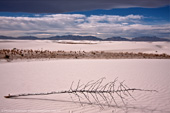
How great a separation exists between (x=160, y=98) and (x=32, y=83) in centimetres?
531

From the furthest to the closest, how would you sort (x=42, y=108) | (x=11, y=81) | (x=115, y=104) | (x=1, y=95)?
(x=11, y=81) < (x=1, y=95) < (x=115, y=104) < (x=42, y=108)

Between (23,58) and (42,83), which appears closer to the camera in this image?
(42,83)

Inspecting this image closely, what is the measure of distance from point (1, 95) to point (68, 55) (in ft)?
44.2

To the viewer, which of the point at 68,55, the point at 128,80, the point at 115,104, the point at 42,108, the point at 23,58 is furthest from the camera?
the point at 68,55

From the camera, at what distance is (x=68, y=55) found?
62.2ft

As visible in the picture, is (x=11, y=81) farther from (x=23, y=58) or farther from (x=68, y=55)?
(x=68, y=55)

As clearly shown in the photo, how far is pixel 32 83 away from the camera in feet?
24.5

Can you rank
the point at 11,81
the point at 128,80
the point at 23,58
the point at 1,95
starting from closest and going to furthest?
1. the point at 1,95
2. the point at 11,81
3. the point at 128,80
4. the point at 23,58

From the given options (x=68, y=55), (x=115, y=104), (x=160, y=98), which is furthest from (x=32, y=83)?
(x=68, y=55)

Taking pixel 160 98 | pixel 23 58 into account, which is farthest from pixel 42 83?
pixel 23 58

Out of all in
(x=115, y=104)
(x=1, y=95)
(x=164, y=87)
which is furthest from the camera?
(x=164, y=87)

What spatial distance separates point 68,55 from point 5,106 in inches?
568

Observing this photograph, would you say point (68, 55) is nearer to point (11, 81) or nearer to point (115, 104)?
point (11, 81)

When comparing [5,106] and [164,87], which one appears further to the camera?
[164,87]
